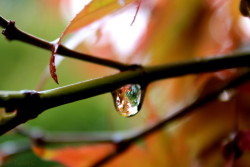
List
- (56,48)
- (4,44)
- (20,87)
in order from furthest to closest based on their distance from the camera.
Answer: (4,44), (20,87), (56,48)

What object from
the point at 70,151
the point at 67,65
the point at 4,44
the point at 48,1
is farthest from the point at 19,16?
the point at 70,151

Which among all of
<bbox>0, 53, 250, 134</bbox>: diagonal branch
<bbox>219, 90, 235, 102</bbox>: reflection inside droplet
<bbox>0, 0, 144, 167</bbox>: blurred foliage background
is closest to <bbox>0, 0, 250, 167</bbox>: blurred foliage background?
<bbox>219, 90, 235, 102</bbox>: reflection inside droplet

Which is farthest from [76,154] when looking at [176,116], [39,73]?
[39,73]

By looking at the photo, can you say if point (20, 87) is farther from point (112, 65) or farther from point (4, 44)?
point (112, 65)

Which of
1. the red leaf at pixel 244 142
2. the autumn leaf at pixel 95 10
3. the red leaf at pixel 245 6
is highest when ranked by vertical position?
the red leaf at pixel 245 6

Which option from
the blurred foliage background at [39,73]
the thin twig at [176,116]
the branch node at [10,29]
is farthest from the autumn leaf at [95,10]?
the blurred foliage background at [39,73]

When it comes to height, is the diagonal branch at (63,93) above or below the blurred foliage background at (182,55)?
above

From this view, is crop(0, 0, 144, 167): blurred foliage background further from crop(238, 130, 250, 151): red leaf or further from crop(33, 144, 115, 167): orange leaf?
crop(238, 130, 250, 151): red leaf

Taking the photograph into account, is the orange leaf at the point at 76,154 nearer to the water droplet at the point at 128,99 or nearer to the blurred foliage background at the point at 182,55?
the blurred foliage background at the point at 182,55
